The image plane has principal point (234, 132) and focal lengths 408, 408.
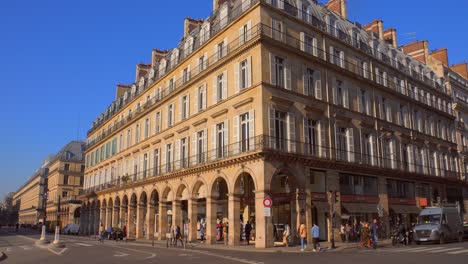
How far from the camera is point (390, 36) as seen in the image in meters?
47.0

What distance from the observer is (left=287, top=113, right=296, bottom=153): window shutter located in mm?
25734

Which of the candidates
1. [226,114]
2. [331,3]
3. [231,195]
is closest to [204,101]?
[226,114]

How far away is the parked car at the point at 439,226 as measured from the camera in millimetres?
23930

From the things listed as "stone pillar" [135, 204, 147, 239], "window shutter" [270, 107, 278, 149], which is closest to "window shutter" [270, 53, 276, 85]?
"window shutter" [270, 107, 278, 149]

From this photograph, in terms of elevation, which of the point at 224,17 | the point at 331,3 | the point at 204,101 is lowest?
the point at 204,101

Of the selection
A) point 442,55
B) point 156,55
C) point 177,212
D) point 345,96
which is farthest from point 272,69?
point 442,55

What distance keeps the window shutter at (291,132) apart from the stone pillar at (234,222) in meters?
4.71

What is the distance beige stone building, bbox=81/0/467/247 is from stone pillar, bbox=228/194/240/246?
0.29ft

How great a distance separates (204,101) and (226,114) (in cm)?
379

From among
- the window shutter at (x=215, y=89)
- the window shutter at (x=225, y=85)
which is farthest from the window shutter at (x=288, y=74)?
the window shutter at (x=215, y=89)

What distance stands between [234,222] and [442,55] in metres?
41.0

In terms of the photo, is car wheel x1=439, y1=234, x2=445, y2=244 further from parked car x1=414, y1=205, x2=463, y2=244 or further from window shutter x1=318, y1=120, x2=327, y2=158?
window shutter x1=318, y1=120, x2=327, y2=158

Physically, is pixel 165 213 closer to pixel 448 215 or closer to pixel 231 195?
pixel 231 195

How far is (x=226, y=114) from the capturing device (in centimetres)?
2809
